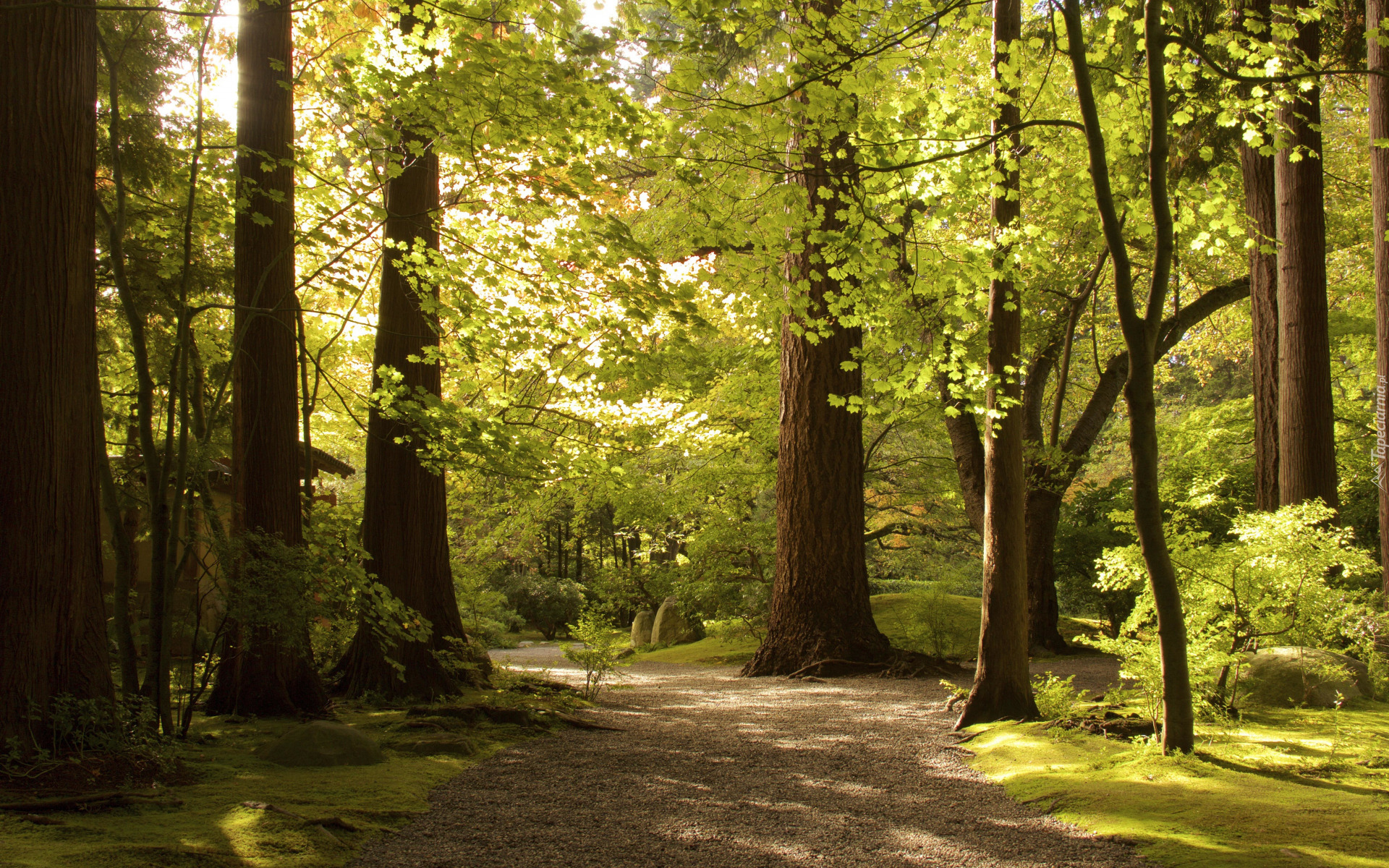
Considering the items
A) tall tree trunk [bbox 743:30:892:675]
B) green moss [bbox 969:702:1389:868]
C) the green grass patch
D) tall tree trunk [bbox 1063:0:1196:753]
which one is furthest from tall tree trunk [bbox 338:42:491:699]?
the green grass patch

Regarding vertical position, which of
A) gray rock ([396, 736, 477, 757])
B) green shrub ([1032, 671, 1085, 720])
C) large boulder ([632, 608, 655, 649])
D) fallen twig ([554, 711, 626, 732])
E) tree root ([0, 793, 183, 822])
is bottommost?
large boulder ([632, 608, 655, 649])

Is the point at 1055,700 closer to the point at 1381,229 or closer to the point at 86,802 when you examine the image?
the point at 1381,229

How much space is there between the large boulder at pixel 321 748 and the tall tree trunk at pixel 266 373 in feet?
3.62

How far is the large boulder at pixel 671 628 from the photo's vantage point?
54.5ft

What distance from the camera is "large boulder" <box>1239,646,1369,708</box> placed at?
5.96 m

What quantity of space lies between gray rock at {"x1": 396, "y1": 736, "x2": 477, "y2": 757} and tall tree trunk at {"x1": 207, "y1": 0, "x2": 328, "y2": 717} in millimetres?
1063

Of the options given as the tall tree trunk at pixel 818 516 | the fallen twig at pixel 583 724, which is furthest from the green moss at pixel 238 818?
the tall tree trunk at pixel 818 516

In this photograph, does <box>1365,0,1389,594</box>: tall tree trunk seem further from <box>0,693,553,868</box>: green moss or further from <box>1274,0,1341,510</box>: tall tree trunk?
<box>0,693,553,868</box>: green moss

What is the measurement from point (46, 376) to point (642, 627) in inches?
572

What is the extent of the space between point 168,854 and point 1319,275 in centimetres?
991

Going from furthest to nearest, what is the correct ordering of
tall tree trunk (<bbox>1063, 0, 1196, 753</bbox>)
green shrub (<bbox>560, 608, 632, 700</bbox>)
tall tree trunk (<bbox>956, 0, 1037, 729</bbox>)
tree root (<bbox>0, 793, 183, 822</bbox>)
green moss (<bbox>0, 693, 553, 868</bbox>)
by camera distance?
green shrub (<bbox>560, 608, 632, 700</bbox>) → tall tree trunk (<bbox>956, 0, 1037, 729</bbox>) → tall tree trunk (<bbox>1063, 0, 1196, 753</bbox>) → tree root (<bbox>0, 793, 183, 822</bbox>) → green moss (<bbox>0, 693, 553, 868</bbox>)

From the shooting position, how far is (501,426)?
21.6 feet

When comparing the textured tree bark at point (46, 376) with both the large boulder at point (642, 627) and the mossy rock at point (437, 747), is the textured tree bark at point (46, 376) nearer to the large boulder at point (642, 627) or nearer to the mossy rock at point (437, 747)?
the mossy rock at point (437, 747)

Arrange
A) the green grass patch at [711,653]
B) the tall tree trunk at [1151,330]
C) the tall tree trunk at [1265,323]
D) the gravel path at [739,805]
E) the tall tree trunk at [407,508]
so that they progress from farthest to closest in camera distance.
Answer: the green grass patch at [711,653] < the tall tree trunk at [1265,323] < the tall tree trunk at [407,508] < the tall tree trunk at [1151,330] < the gravel path at [739,805]
